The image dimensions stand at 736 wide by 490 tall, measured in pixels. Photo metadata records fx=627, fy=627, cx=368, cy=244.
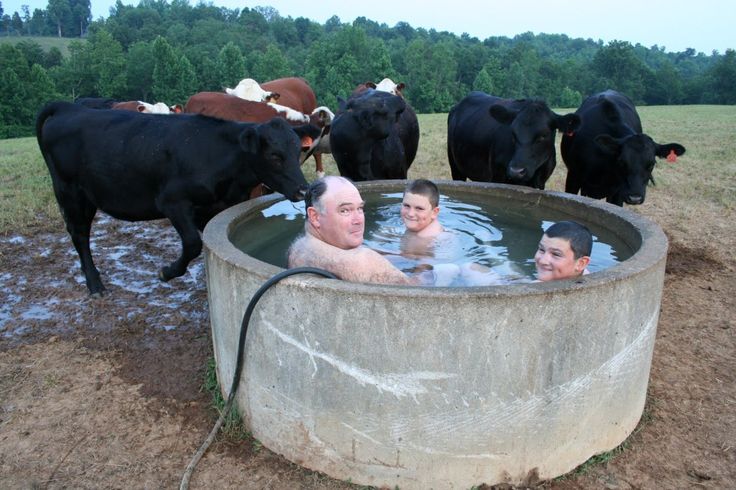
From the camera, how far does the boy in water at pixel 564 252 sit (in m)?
3.20

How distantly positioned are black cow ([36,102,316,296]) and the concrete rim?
0.33m

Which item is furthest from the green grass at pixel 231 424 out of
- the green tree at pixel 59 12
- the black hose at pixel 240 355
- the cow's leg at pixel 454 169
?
the green tree at pixel 59 12

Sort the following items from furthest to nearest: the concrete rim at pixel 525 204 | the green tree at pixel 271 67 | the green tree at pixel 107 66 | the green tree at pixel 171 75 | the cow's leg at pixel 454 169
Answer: the green tree at pixel 107 66 < the green tree at pixel 271 67 < the green tree at pixel 171 75 < the cow's leg at pixel 454 169 < the concrete rim at pixel 525 204

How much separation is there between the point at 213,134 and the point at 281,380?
258 centimetres

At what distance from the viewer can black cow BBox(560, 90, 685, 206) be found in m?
5.73

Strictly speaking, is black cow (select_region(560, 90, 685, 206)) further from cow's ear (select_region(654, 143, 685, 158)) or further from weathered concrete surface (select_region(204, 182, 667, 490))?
weathered concrete surface (select_region(204, 182, 667, 490))

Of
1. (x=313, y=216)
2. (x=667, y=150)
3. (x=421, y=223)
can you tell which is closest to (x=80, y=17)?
(x=667, y=150)

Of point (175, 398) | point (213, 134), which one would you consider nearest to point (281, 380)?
point (175, 398)

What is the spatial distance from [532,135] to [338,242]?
9.96ft

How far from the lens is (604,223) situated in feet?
14.3

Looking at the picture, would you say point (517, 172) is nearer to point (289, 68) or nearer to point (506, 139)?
point (506, 139)

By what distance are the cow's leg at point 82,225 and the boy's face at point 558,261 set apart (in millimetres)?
3808

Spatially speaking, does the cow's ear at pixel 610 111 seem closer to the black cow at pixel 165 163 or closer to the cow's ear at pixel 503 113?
the cow's ear at pixel 503 113

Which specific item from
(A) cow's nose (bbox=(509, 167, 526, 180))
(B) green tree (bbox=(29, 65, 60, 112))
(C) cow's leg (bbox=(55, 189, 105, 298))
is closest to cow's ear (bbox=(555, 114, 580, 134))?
(A) cow's nose (bbox=(509, 167, 526, 180))
